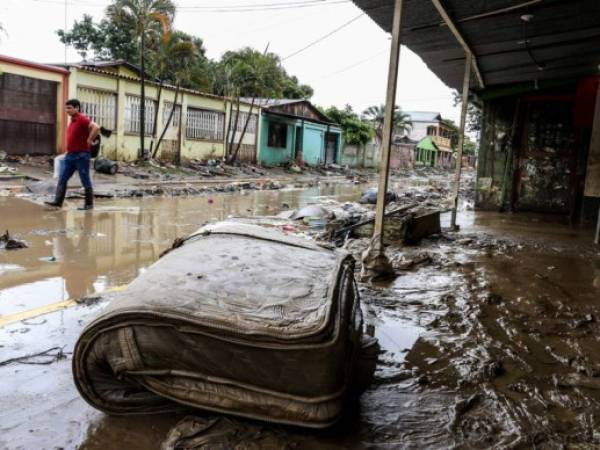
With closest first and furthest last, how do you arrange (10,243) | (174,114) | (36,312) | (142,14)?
(36,312) → (10,243) → (142,14) → (174,114)

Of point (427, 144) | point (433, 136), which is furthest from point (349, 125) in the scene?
point (433, 136)

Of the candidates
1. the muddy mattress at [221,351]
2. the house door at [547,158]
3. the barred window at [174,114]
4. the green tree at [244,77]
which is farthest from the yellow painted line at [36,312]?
the green tree at [244,77]

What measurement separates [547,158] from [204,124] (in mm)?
16058

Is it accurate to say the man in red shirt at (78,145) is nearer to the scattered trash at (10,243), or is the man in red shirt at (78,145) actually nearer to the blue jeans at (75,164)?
the blue jeans at (75,164)

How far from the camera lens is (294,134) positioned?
29.0m

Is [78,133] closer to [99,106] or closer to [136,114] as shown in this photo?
[99,106]

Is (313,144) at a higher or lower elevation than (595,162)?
higher

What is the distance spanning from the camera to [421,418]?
2.12 metres

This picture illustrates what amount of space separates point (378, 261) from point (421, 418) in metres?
2.32

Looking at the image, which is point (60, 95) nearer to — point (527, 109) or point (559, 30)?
point (527, 109)

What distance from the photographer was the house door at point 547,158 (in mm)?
9258

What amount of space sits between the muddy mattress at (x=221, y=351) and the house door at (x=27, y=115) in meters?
15.1

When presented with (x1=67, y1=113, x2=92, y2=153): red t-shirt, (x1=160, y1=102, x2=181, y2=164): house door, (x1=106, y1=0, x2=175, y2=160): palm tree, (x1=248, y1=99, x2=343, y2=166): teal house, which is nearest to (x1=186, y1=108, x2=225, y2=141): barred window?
(x1=160, y1=102, x2=181, y2=164): house door

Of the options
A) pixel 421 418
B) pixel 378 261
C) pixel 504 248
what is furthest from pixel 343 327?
pixel 504 248
